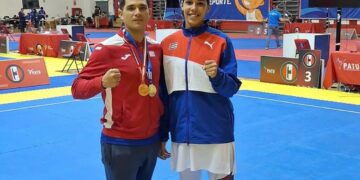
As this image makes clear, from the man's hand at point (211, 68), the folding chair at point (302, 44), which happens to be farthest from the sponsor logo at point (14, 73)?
the man's hand at point (211, 68)

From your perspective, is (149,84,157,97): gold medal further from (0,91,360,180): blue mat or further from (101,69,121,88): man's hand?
(0,91,360,180): blue mat

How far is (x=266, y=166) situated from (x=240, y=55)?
13.6 metres

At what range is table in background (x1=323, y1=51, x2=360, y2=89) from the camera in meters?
10.7

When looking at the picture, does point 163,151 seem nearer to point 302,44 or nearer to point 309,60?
point 309,60

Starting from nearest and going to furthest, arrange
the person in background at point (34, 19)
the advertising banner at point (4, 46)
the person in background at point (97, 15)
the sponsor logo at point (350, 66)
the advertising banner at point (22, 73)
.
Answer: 1. the sponsor logo at point (350, 66)
2. the advertising banner at point (22, 73)
3. the advertising banner at point (4, 46)
4. the person in background at point (34, 19)
5. the person in background at point (97, 15)

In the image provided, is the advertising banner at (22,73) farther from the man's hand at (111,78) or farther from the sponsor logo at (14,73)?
the man's hand at (111,78)

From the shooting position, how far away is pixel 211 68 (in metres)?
2.75

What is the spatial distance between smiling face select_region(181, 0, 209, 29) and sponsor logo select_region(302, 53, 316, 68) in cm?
895

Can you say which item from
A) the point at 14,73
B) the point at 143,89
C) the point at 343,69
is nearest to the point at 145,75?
the point at 143,89

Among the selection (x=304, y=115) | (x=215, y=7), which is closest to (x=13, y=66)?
(x=304, y=115)

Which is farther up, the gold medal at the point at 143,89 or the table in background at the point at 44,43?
the gold medal at the point at 143,89

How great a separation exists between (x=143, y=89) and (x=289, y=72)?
383 inches

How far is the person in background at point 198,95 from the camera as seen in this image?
118 inches

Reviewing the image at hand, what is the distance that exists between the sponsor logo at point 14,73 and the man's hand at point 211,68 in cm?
1069
